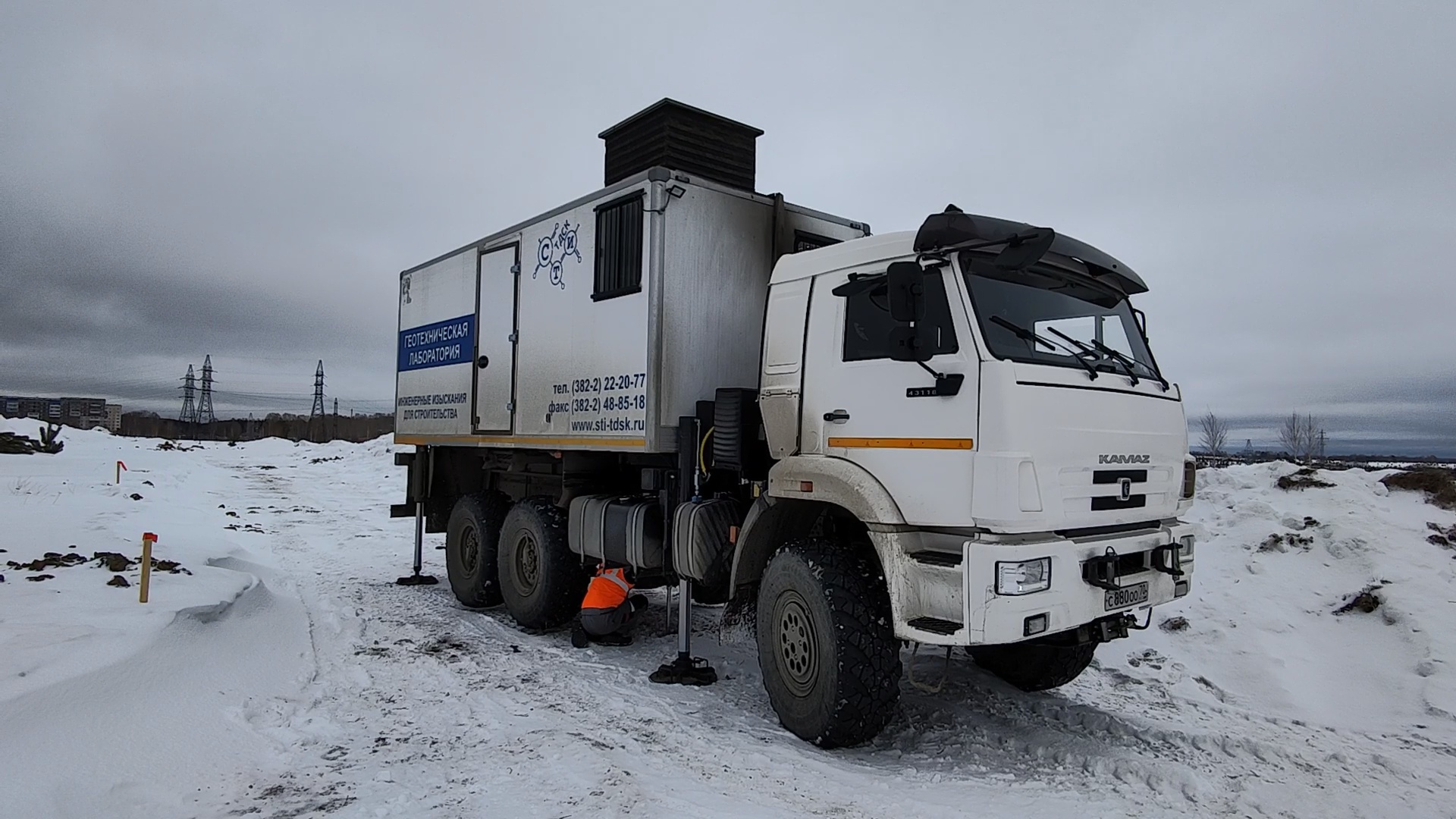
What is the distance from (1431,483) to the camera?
31.2 ft

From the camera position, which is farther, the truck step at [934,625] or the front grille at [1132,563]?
the front grille at [1132,563]

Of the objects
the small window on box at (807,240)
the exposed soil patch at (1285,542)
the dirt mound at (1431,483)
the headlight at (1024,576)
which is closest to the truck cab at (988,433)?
the headlight at (1024,576)

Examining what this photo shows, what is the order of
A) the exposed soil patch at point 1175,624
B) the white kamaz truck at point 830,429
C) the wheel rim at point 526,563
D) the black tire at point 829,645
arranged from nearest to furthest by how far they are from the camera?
the white kamaz truck at point 830,429 < the black tire at point 829,645 < the exposed soil patch at point 1175,624 < the wheel rim at point 526,563

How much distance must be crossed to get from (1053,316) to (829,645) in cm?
231

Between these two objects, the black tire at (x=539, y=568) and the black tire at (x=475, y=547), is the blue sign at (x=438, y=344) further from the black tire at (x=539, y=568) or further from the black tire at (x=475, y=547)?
the black tire at (x=539, y=568)

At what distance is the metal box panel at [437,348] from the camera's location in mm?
8961

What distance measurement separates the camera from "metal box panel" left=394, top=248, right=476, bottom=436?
29.4ft

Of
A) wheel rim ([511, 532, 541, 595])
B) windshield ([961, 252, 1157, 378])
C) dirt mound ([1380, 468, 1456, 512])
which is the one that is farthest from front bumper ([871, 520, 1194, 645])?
dirt mound ([1380, 468, 1456, 512])

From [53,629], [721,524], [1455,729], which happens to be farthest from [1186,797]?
[53,629]

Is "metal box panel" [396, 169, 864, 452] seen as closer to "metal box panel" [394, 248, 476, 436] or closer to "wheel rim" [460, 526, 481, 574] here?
"metal box panel" [394, 248, 476, 436]

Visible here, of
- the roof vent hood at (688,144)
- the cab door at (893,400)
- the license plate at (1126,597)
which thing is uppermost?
the roof vent hood at (688,144)

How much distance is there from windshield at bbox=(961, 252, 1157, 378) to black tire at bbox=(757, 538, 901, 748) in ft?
5.11

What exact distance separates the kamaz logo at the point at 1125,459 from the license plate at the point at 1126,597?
A: 27.4 inches

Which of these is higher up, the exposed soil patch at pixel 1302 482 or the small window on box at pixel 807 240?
the small window on box at pixel 807 240
